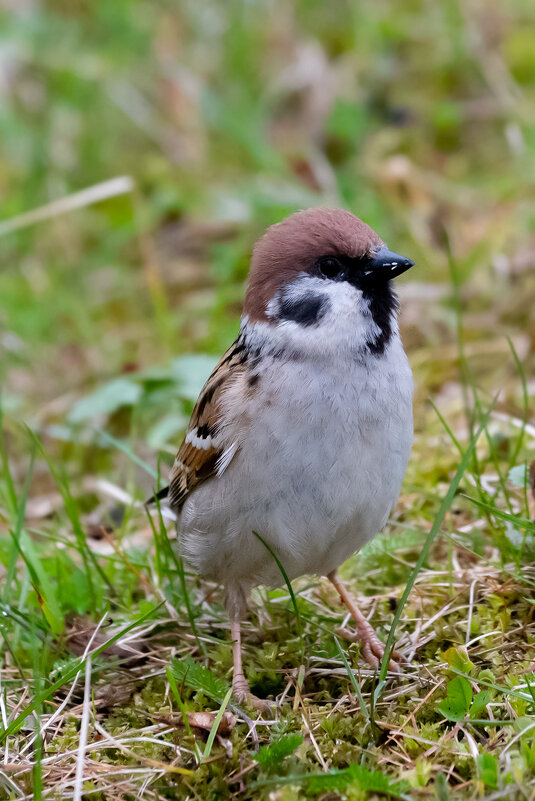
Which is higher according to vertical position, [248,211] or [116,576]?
[248,211]

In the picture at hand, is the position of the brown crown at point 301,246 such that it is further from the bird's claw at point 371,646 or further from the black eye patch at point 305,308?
the bird's claw at point 371,646

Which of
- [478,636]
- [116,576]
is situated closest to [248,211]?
[116,576]

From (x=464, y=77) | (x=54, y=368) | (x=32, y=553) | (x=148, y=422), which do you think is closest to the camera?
(x=32, y=553)

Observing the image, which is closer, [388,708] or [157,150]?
[388,708]

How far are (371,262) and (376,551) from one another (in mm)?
1048

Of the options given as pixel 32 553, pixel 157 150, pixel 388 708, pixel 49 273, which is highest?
pixel 157 150

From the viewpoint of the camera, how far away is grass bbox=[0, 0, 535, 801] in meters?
2.51

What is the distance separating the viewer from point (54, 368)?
18.4ft

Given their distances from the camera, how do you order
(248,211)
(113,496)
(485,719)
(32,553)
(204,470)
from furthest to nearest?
(248,211) < (113,496) < (32,553) < (204,470) < (485,719)

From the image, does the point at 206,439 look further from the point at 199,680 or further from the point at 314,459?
the point at 199,680

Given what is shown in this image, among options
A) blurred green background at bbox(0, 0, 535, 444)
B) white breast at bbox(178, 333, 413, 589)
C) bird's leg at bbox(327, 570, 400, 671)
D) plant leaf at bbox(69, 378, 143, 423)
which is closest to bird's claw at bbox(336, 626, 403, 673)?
bird's leg at bbox(327, 570, 400, 671)

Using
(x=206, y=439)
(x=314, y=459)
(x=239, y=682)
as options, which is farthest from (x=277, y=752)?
(x=206, y=439)

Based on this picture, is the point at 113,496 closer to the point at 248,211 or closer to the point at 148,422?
the point at 148,422

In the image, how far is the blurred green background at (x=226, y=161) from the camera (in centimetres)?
542
